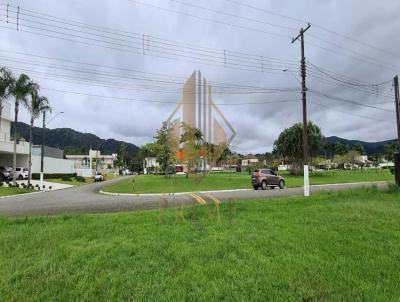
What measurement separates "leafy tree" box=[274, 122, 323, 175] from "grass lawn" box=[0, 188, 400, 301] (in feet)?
163

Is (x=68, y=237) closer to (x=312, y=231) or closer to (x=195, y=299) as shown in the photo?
(x=195, y=299)

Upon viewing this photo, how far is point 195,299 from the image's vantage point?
16.3ft

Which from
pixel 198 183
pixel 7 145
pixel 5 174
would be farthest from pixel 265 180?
pixel 7 145

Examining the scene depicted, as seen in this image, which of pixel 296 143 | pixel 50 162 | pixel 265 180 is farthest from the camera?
pixel 50 162

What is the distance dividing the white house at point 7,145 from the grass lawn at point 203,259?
1754 inches

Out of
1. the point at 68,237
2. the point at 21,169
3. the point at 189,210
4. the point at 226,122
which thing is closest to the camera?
the point at 68,237

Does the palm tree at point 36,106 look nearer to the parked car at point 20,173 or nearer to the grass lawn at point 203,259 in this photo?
the parked car at point 20,173

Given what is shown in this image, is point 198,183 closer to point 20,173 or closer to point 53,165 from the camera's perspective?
point 20,173

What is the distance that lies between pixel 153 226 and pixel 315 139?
53572mm

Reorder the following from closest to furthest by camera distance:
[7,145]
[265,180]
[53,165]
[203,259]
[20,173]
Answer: [203,259] → [265,180] → [7,145] → [20,173] → [53,165]

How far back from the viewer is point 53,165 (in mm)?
73312

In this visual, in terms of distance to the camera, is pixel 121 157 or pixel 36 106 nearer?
pixel 36 106

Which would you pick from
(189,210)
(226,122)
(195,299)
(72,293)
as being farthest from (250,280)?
(226,122)

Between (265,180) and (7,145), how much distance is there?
36.6 m
